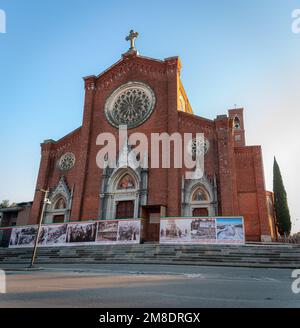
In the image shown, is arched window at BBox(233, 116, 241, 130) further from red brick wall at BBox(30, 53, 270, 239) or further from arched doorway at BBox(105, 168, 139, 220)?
arched doorway at BBox(105, 168, 139, 220)

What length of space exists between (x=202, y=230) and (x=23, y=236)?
45.7 feet

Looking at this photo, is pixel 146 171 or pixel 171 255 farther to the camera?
pixel 146 171

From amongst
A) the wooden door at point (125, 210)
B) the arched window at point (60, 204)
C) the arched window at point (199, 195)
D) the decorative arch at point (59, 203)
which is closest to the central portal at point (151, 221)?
the wooden door at point (125, 210)

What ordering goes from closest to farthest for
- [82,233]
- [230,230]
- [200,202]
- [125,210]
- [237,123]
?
[230,230] < [82,233] < [200,202] < [125,210] < [237,123]

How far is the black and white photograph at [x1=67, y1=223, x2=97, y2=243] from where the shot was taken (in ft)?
65.1

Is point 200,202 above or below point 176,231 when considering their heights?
above

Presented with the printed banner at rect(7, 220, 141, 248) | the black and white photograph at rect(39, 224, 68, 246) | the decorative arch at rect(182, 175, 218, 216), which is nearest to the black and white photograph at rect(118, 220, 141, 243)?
the printed banner at rect(7, 220, 141, 248)

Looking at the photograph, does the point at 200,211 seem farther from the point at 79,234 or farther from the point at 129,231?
the point at 79,234

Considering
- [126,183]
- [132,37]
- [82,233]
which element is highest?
[132,37]

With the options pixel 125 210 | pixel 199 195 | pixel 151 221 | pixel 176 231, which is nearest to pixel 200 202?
pixel 199 195

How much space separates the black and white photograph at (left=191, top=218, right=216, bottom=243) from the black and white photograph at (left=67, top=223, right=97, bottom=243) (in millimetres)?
7135

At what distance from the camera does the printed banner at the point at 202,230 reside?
656 inches

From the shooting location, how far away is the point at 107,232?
19.4m

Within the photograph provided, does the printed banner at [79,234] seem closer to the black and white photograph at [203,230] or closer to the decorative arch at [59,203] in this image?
the decorative arch at [59,203]
